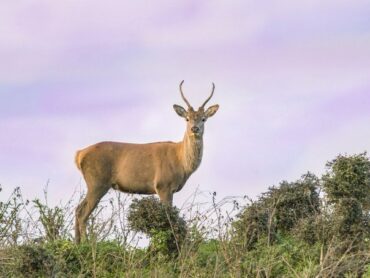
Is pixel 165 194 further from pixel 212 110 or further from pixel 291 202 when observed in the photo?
pixel 291 202

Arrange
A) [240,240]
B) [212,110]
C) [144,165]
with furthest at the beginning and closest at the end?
[212,110], [144,165], [240,240]

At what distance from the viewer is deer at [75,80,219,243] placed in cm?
1906

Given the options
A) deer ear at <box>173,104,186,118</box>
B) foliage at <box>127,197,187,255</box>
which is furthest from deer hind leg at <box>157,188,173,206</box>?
foliage at <box>127,197,187,255</box>

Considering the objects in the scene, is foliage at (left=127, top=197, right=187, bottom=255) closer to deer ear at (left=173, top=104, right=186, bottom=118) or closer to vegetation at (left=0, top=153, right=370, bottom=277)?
vegetation at (left=0, top=153, right=370, bottom=277)

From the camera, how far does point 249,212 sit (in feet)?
48.6

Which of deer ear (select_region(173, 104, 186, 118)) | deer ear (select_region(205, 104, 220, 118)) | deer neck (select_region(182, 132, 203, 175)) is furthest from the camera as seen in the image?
deer ear (select_region(173, 104, 186, 118))

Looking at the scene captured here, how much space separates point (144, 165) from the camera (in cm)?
1939

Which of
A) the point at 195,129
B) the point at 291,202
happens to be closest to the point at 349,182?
the point at 291,202

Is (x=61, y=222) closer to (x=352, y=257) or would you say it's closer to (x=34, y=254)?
(x=34, y=254)

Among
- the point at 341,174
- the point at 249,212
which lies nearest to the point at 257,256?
the point at 249,212

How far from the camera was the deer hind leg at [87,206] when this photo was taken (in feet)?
59.1

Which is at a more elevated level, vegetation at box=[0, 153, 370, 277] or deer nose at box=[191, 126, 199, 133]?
deer nose at box=[191, 126, 199, 133]

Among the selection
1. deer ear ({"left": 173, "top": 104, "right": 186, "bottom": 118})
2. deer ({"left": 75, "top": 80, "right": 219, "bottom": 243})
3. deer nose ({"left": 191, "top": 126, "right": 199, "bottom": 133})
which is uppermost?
deer ear ({"left": 173, "top": 104, "right": 186, "bottom": 118})

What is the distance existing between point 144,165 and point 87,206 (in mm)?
1434
